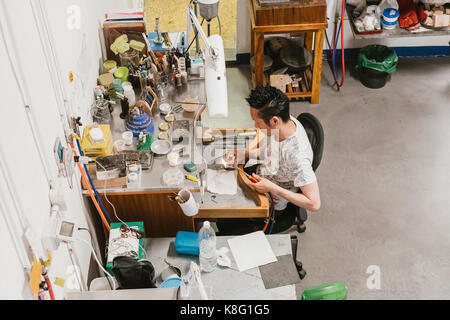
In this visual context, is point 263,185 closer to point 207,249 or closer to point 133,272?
point 207,249

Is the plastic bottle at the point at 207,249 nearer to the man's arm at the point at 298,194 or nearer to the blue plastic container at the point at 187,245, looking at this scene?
the blue plastic container at the point at 187,245

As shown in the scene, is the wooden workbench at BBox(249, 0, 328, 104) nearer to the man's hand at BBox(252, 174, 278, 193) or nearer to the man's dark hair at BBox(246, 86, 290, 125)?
the man's dark hair at BBox(246, 86, 290, 125)

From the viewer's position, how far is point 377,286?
3.62 meters

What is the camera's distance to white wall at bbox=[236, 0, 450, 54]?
530cm

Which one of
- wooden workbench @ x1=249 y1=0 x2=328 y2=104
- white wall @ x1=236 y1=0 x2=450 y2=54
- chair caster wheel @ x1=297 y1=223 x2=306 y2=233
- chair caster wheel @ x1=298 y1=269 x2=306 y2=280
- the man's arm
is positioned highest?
wooden workbench @ x1=249 y1=0 x2=328 y2=104

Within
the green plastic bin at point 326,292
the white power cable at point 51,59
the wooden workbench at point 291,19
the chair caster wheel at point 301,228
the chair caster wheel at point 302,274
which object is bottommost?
the chair caster wheel at point 302,274

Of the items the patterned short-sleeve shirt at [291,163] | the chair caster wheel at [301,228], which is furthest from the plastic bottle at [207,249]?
the chair caster wheel at [301,228]

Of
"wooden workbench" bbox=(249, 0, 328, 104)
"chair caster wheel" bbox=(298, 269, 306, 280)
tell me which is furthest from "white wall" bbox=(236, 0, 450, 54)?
"chair caster wheel" bbox=(298, 269, 306, 280)

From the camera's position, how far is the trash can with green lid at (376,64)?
525cm

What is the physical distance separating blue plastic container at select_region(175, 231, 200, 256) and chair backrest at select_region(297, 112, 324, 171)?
0.92m

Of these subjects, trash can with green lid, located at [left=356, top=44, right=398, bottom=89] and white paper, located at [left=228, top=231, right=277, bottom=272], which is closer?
white paper, located at [left=228, top=231, right=277, bottom=272]

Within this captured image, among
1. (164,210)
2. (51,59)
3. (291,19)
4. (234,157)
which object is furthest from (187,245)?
(291,19)

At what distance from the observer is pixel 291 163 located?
10.6 ft
